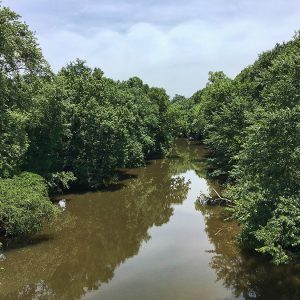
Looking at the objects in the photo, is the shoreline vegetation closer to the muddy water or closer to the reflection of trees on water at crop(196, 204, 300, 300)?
the reflection of trees on water at crop(196, 204, 300, 300)

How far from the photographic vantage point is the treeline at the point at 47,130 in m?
19.2

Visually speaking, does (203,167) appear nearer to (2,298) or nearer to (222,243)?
(222,243)

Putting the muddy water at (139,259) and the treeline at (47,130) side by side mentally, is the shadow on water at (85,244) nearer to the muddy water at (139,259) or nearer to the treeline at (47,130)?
the muddy water at (139,259)

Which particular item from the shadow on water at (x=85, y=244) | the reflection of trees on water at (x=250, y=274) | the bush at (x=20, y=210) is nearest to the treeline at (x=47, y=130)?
the bush at (x=20, y=210)

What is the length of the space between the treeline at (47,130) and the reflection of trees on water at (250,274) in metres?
10.2

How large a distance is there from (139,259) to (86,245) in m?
3.90

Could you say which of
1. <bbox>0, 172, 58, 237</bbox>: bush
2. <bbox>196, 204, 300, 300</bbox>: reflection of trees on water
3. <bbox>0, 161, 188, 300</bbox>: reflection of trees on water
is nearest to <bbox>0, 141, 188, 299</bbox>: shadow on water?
<bbox>0, 161, 188, 300</bbox>: reflection of trees on water

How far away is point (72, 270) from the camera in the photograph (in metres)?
20.8

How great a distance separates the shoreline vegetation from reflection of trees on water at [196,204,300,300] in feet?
3.94

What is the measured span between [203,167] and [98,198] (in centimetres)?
2277

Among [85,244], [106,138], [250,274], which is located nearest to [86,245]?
[85,244]

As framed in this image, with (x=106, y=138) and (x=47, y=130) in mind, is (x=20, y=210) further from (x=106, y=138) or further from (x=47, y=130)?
(x=106, y=138)

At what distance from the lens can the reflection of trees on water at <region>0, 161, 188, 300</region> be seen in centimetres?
1908

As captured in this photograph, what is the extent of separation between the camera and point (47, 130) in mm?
32812
